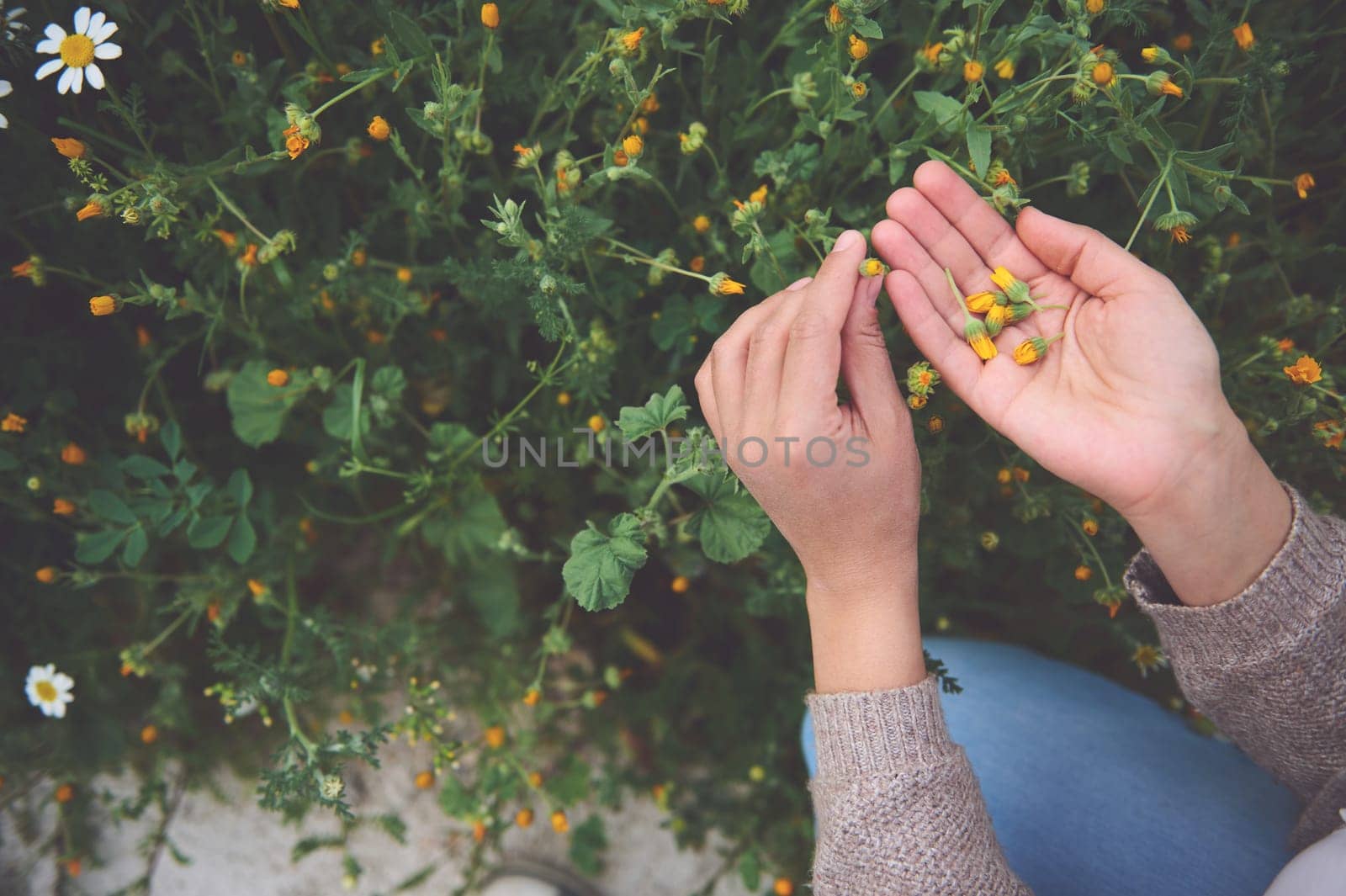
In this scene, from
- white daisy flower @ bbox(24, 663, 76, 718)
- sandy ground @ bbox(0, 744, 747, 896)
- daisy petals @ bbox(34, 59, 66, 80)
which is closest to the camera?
daisy petals @ bbox(34, 59, 66, 80)

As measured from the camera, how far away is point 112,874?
2.19 m

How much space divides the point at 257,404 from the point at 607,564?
83cm

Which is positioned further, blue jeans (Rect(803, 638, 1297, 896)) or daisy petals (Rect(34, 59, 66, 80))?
blue jeans (Rect(803, 638, 1297, 896))

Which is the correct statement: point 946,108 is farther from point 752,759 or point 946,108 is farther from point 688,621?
point 752,759

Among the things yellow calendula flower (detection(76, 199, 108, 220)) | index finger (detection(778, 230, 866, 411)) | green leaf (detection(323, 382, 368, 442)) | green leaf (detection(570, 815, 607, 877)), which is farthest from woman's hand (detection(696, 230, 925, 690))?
green leaf (detection(570, 815, 607, 877))

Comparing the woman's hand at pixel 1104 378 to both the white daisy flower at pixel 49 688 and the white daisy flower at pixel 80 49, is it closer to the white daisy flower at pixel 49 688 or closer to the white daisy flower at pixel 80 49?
the white daisy flower at pixel 80 49

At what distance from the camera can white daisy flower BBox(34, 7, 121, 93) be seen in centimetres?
118

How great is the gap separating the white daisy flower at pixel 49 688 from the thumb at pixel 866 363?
1571 millimetres

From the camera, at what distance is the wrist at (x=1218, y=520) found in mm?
Answer: 1000

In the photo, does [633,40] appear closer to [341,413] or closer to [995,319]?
[995,319]

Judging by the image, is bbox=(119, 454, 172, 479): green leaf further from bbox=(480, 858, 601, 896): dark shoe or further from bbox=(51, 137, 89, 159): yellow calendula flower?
bbox=(480, 858, 601, 896): dark shoe

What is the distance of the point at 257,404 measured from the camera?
154 centimetres

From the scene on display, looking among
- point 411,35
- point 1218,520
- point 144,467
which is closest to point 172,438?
point 144,467

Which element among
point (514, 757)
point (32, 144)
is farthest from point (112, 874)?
point (32, 144)
